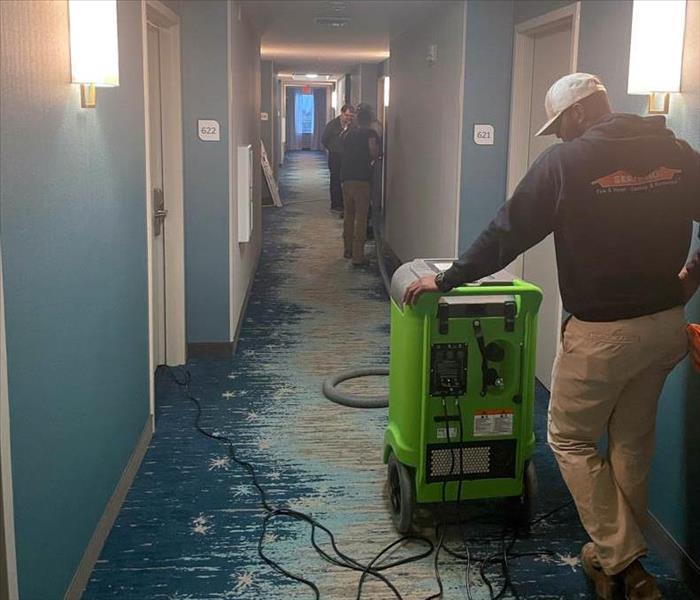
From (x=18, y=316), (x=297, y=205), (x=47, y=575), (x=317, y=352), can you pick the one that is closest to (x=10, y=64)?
(x=18, y=316)

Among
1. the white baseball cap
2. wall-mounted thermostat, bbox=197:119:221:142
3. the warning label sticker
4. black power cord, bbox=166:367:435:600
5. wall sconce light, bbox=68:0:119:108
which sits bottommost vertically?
black power cord, bbox=166:367:435:600

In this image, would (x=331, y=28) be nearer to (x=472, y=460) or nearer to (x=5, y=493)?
(x=472, y=460)

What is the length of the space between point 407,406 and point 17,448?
1.36m

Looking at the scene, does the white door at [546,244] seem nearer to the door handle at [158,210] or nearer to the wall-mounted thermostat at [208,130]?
the wall-mounted thermostat at [208,130]

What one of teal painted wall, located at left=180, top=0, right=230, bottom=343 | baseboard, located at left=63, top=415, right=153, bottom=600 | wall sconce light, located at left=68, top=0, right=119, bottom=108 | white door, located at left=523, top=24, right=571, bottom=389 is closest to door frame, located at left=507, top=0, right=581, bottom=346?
white door, located at left=523, top=24, right=571, bottom=389

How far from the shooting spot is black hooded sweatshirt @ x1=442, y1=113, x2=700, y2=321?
2.17 m

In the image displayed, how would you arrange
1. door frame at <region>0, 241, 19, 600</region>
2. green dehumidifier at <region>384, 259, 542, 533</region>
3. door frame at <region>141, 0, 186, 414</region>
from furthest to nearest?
door frame at <region>141, 0, 186, 414</region>, green dehumidifier at <region>384, 259, 542, 533</region>, door frame at <region>0, 241, 19, 600</region>

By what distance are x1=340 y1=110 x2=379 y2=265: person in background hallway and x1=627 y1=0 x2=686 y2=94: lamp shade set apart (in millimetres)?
5285

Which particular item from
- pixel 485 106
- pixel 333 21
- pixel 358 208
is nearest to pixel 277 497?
pixel 485 106

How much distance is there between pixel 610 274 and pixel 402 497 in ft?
3.58

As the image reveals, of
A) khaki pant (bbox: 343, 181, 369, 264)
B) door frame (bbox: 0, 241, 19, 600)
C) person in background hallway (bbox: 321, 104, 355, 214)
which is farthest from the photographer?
person in background hallway (bbox: 321, 104, 355, 214)

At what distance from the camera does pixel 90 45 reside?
225 centimetres

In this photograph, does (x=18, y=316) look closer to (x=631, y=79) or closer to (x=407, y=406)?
(x=407, y=406)

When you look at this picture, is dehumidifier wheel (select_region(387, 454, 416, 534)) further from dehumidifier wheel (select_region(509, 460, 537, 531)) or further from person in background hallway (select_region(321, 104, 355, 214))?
person in background hallway (select_region(321, 104, 355, 214))
